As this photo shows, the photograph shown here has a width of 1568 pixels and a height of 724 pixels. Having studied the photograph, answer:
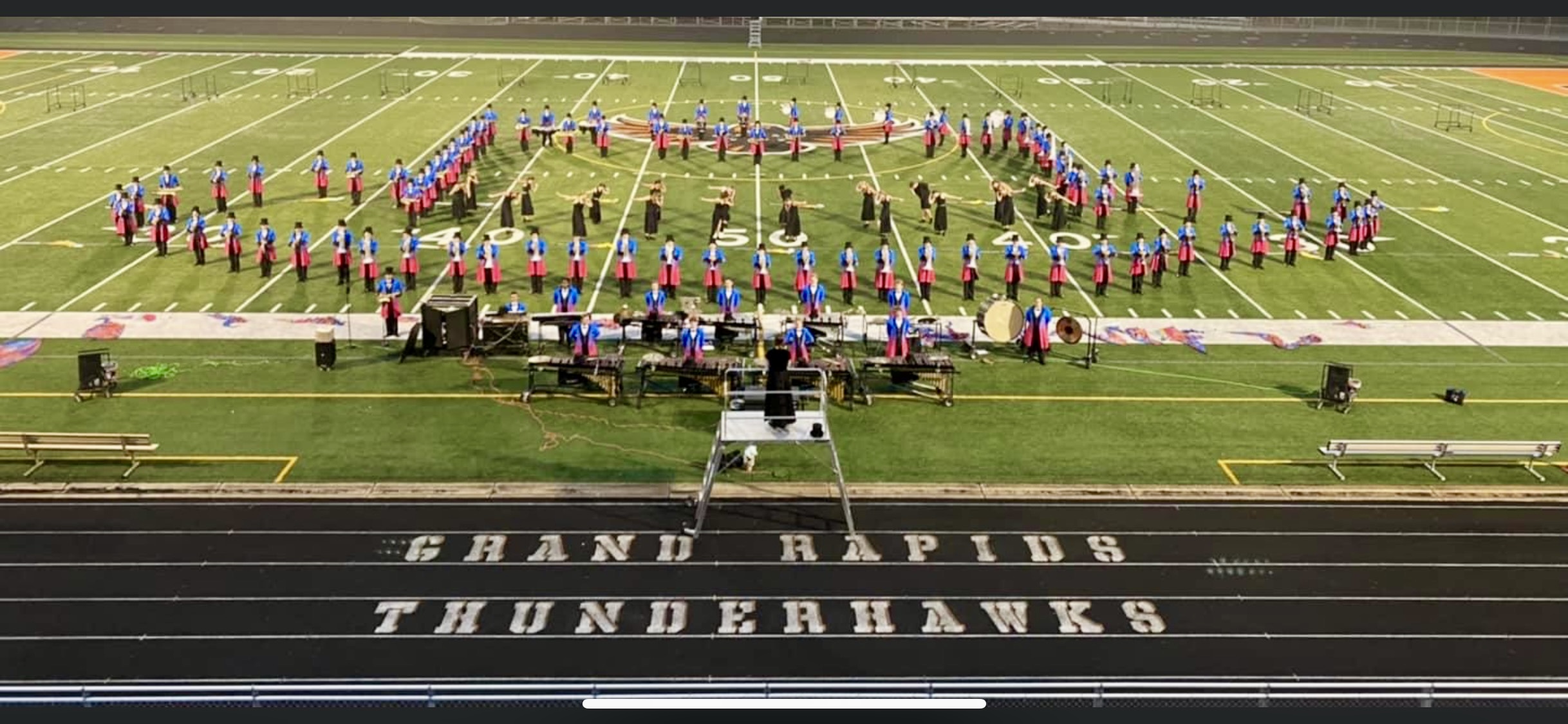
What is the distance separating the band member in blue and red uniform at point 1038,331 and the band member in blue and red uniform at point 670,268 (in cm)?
600

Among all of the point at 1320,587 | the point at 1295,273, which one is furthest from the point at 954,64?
the point at 1320,587

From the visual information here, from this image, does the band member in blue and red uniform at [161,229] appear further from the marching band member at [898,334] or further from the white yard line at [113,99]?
the white yard line at [113,99]

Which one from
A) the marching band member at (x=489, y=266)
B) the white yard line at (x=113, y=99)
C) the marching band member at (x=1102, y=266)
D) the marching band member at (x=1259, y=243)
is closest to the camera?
the marching band member at (x=489, y=266)

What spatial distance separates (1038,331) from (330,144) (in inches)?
939

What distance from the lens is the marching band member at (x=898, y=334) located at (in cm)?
2042

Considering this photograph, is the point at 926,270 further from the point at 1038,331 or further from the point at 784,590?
the point at 784,590

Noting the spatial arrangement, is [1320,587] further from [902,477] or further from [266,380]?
[266,380]

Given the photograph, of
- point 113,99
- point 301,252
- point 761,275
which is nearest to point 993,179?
point 761,275

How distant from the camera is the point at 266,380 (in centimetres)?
2006

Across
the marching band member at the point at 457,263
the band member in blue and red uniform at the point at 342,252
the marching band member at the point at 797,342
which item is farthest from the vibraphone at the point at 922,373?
the band member in blue and red uniform at the point at 342,252

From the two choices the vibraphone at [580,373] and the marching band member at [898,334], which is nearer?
the vibraphone at [580,373]

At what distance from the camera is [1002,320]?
2155 cm

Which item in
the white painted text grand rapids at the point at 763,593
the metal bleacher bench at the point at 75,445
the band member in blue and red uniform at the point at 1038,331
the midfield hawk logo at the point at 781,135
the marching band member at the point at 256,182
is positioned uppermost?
the midfield hawk logo at the point at 781,135

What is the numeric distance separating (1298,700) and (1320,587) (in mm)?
2407
